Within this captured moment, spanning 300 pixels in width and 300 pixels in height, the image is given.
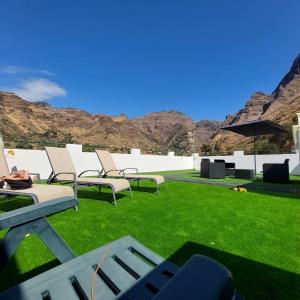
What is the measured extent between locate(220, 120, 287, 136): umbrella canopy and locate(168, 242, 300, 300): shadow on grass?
9.99 metres

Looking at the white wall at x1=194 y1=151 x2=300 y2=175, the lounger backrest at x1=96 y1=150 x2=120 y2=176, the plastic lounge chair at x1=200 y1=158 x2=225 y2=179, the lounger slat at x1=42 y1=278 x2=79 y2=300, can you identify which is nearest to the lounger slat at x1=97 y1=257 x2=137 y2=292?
the lounger slat at x1=42 y1=278 x2=79 y2=300

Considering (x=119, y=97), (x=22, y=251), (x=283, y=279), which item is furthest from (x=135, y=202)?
(x=119, y=97)

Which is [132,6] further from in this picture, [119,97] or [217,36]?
[119,97]

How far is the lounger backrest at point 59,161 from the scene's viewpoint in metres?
4.59

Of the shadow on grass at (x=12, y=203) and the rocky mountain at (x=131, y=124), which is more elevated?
the rocky mountain at (x=131, y=124)

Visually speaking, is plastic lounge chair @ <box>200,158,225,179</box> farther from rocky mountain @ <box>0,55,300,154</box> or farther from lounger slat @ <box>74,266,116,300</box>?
lounger slat @ <box>74,266,116,300</box>

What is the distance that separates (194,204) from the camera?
4621mm

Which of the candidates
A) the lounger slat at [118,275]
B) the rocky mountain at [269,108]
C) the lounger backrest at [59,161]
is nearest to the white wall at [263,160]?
the lounger backrest at [59,161]

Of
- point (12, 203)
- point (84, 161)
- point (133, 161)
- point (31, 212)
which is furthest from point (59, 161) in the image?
point (133, 161)

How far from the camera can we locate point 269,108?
57.1 m

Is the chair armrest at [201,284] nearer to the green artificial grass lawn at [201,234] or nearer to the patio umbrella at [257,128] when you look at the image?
the green artificial grass lawn at [201,234]

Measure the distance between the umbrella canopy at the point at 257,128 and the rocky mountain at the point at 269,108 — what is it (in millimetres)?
25712

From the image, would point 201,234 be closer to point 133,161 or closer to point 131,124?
point 133,161

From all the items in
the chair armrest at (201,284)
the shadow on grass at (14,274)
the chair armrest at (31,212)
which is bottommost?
the shadow on grass at (14,274)
